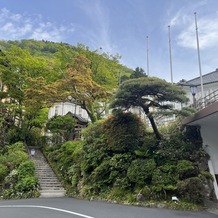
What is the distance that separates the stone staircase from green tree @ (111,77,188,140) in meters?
6.75

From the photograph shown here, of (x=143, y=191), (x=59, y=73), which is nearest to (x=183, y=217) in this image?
(x=143, y=191)

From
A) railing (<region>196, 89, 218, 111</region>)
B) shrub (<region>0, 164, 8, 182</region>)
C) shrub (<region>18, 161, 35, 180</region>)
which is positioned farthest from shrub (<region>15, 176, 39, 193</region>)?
railing (<region>196, 89, 218, 111</region>)

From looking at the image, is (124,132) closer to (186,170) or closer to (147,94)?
(147,94)

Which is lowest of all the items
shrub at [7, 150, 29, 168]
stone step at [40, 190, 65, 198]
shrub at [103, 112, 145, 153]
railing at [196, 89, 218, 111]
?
stone step at [40, 190, 65, 198]

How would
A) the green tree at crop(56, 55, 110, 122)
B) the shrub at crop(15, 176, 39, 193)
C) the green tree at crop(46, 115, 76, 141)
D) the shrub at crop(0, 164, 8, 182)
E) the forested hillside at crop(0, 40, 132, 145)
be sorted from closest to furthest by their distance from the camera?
the shrub at crop(15, 176, 39, 193)
the shrub at crop(0, 164, 8, 182)
the green tree at crop(56, 55, 110, 122)
the green tree at crop(46, 115, 76, 141)
the forested hillside at crop(0, 40, 132, 145)

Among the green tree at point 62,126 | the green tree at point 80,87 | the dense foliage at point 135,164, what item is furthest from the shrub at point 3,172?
the green tree at point 62,126

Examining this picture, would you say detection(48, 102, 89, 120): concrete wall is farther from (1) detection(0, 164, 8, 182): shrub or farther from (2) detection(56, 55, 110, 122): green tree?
(1) detection(0, 164, 8, 182): shrub

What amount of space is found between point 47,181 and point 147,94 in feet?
30.4

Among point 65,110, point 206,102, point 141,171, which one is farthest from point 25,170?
point 65,110

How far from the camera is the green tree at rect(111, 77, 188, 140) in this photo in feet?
34.8

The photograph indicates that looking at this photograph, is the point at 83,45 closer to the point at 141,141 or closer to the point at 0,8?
the point at 0,8

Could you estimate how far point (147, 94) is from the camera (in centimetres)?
1112

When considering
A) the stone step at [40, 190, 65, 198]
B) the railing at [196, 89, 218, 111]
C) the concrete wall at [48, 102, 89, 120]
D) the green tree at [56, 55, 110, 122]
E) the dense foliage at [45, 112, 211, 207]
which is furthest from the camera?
the concrete wall at [48, 102, 89, 120]

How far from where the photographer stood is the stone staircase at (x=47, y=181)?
13.5 meters
